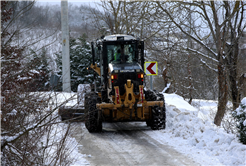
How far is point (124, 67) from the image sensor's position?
9.66m

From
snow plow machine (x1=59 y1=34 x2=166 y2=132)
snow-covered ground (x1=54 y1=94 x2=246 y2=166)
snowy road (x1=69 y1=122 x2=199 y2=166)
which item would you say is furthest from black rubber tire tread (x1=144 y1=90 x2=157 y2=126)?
snow-covered ground (x1=54 y1=94 x2=246 y2=166)

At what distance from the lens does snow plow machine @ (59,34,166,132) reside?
30.6ft

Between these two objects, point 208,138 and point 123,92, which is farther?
point 123,92

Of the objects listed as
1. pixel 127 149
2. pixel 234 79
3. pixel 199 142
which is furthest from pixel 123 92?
pixel 234 79

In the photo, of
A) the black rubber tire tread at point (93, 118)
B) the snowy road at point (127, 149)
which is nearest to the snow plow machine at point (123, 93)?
the black rubber tire tread at point (93, 118)

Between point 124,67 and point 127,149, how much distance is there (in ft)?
9.93

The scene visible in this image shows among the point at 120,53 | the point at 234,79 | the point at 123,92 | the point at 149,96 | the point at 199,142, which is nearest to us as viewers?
the point at 199,142

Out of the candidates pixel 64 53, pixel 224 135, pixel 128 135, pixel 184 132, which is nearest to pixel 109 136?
pixel 128 135

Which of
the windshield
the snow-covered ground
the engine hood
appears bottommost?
the snow-covered ground

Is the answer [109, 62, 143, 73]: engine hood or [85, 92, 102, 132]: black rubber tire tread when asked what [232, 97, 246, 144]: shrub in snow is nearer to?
[109, 62, 143, 73]: engine hood

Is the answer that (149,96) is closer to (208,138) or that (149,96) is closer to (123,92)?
(123,92)

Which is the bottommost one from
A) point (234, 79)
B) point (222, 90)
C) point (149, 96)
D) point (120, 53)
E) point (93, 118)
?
point (93, 118)

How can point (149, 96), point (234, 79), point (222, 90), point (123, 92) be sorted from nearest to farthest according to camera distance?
point (123, 92) < point (149, 96) < point (222, 90) < point (234, 79)

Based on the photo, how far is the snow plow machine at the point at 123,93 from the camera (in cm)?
931
